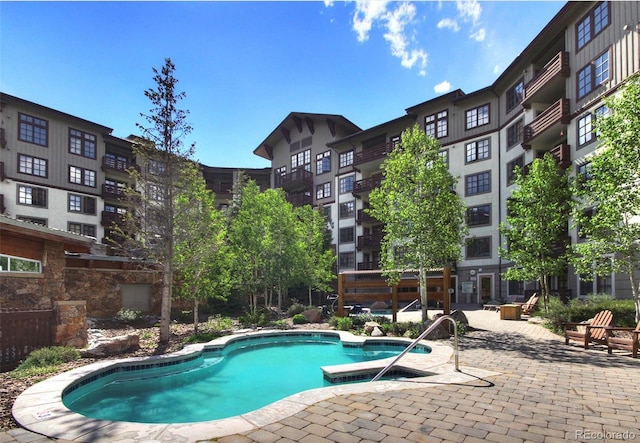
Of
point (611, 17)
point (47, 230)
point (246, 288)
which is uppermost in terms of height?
point (611, 17)

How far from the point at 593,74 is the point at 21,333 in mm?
25485

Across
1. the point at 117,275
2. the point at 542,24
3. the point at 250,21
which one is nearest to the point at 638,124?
the point at 250,21

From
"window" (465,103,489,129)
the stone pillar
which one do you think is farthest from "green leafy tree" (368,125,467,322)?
"window" (465,103,489,129)

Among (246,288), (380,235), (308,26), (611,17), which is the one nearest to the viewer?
(308,26)

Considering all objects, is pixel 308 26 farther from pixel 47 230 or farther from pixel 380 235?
pixel 380 235

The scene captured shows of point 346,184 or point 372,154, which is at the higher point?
point 372,154

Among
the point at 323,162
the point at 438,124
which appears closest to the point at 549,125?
the point at 438,124

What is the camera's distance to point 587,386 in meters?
6.38

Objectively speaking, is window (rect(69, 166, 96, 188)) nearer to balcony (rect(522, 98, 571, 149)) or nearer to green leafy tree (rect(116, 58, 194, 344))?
green leafy tree (rect(116, 58, 194, 344))

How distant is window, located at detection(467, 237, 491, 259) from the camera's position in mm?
27141

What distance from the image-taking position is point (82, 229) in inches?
1229

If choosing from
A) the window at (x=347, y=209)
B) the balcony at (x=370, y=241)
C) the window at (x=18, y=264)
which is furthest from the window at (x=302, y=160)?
the window at (x=18, y=264)

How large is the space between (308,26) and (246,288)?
497 inches

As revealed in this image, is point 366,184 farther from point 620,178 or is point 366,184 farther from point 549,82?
point 620,178
